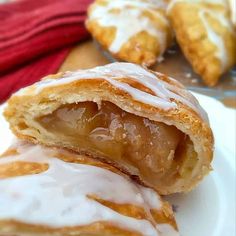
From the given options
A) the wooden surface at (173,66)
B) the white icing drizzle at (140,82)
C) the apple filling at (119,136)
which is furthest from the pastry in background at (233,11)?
the apple filling at (119,136)

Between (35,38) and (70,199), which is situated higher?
(70,199)

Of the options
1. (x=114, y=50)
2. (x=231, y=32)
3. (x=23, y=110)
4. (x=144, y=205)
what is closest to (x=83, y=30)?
(x=114, y=50)

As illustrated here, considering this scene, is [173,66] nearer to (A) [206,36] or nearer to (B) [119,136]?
(A) [206,36]

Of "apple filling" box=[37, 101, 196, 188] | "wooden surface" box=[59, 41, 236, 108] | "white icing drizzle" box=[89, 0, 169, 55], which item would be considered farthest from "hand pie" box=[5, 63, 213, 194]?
"white icing drizzle" box=[89, 0, 169, 55]

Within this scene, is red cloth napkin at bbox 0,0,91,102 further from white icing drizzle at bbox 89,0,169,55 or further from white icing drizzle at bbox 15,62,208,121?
white icing drizzle at bbox 15,62,208,121

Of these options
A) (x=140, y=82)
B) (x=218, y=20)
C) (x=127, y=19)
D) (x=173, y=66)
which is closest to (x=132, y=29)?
(x=127, y=19)

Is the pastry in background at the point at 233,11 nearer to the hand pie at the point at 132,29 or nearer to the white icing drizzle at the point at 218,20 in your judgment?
the white icing drizzle at the point at 218,20

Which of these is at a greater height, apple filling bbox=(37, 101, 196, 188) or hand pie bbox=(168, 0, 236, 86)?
apple filling bbox=(37, 101, 196, 188)
